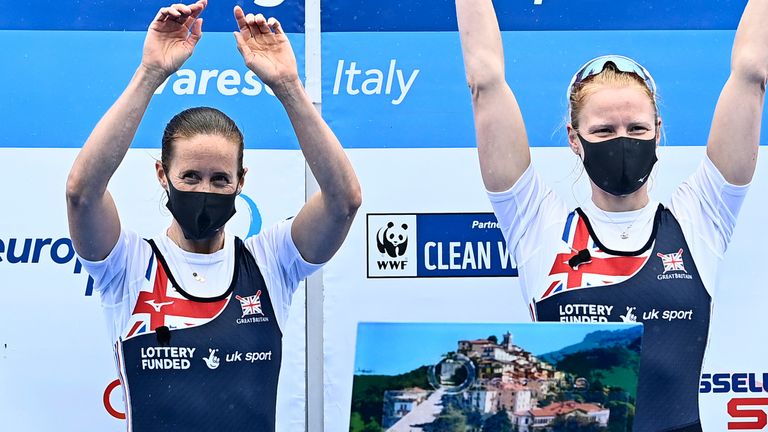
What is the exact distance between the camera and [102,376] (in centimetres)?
380

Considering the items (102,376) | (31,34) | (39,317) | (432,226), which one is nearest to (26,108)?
(31,34)

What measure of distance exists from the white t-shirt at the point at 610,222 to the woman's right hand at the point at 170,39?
3.18 feet

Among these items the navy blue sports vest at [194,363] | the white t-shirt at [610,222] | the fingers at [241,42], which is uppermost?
the fingers at [241,42]

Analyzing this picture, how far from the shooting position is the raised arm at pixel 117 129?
8.34ft

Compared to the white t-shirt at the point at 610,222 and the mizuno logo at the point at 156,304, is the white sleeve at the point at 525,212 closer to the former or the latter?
the white t-shirt at the point at 610,222

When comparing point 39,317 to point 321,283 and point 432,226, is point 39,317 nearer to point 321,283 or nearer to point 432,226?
point 321,283

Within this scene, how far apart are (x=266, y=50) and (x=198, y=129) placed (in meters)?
0.34

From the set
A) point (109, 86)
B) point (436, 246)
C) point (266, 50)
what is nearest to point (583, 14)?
point (436, 246)

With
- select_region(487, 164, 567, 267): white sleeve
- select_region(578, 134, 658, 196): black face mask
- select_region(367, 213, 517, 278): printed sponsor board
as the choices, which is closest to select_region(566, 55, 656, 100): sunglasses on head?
select_region(578, 134, 658, 196): black face mask

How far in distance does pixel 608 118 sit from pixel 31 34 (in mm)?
2331

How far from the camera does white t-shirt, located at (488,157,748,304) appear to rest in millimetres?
2838

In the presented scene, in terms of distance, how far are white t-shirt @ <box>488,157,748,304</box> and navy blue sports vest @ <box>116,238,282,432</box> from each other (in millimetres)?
775

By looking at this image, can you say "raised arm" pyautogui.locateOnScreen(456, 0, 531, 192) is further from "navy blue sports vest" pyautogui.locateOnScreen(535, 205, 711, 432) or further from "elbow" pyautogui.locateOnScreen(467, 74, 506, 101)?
"navy blue sports vest" pyautogui.locateOnScreen(535, 205, 711, 432)

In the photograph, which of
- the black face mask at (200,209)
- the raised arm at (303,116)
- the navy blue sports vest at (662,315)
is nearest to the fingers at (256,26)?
the raised arm at (303,116)
